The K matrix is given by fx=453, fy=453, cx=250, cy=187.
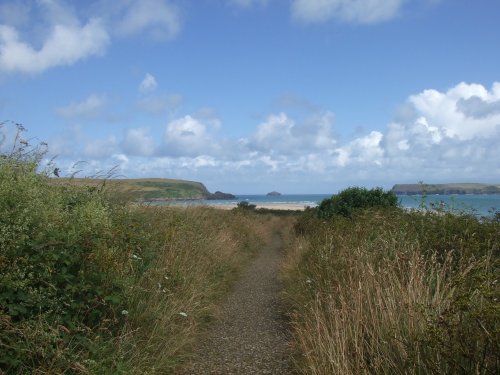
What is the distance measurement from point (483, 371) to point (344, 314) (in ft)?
5.24

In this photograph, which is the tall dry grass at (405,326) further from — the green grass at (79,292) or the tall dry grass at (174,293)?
the green grass at (79,292)

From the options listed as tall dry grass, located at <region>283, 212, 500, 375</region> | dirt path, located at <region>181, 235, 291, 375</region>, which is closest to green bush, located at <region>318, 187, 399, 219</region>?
dirt path, located at <region>181, 235, 291, 375</region>

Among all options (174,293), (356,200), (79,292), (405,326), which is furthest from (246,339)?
(356,200)

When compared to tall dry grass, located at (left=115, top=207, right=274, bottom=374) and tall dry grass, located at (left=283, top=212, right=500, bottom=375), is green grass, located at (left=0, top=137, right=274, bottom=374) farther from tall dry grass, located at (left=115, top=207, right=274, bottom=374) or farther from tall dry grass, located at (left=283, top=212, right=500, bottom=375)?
tall dry grass, located at (left=283, top=212, right=500, bottom=375)

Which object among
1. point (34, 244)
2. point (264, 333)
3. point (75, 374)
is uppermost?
point (34, 244)

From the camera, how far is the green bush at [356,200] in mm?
16672

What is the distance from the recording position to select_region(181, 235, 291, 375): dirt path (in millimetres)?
5184

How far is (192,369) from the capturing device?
16.6 feet

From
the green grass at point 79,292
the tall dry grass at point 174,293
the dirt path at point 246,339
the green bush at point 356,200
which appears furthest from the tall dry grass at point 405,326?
the green bush at point 356,200

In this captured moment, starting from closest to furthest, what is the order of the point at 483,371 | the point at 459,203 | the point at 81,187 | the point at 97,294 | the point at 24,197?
the point at 483,371 → the point at 97,294 → the point at 24,197 → the point at 81,187 → the point at 459,203

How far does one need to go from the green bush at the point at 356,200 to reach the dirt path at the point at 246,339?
793 centimetres

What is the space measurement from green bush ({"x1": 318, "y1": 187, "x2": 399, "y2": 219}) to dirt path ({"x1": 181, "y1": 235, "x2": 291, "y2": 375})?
312 inches

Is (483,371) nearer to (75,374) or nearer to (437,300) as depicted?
(437,300)

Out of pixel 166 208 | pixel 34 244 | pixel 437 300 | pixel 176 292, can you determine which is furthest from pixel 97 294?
pixel 166 208
